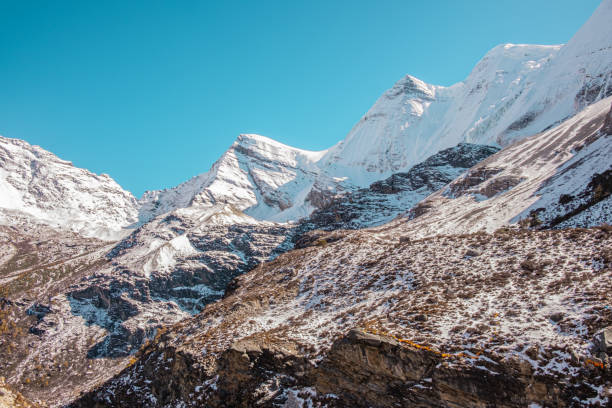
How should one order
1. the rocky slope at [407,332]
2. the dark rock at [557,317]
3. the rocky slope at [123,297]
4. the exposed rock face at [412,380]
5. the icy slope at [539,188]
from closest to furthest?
the exposed rock face at [412,380] < the rocky slope at [407,332] < the dark rock at [557,317] < the icy slope at [539,188] < the rocky slope at [123,297]

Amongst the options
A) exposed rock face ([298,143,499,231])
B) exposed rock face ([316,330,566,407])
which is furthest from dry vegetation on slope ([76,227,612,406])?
exposed rock face ([298,143,499,231])

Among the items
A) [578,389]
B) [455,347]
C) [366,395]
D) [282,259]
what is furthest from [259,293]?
[578,389]

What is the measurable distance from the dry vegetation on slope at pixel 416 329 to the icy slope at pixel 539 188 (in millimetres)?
26364

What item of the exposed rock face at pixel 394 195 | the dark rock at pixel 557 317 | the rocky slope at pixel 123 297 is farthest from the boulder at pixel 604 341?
the exposed rock face at pixel 394 195

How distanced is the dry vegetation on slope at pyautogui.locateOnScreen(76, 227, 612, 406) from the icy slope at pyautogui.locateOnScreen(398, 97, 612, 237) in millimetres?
26364

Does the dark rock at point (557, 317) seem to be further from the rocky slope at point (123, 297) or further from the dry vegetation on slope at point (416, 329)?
the rocky slope at point (123, 297)

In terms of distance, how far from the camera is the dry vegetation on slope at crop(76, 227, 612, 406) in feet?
44.3

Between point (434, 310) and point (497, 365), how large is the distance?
501 centimetres

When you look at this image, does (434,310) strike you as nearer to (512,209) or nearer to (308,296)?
(308,296)

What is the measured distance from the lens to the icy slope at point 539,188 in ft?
171

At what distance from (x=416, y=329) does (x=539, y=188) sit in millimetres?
71223

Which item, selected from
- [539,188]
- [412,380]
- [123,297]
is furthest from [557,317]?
[123,297]

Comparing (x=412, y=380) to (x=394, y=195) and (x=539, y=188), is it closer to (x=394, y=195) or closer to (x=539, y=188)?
(x=539, y=188)

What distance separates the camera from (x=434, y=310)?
1850 cm
